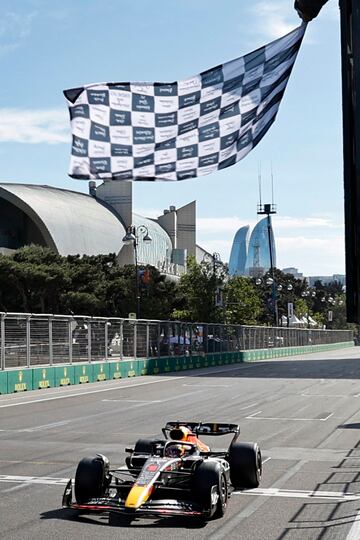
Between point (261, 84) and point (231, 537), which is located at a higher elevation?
point (261, 84)

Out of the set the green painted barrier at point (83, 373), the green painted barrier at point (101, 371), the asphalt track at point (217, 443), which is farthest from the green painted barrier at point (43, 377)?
the green painted barrier at point (101, 371)

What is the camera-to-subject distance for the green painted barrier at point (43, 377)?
89.4 feet

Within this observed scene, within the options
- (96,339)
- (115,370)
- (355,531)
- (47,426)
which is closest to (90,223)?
(115,370)

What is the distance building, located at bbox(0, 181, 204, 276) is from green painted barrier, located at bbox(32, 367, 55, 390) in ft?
166

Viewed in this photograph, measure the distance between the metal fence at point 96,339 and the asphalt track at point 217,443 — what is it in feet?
5.19

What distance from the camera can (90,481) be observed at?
8.27 metres

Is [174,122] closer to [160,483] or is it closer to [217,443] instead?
[160,483]

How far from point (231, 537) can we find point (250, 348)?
Answer: 172 feet

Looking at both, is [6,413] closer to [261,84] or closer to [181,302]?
[261,84]

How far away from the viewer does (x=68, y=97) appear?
8.02 m

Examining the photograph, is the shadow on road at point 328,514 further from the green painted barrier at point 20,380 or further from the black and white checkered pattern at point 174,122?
the green painted barrier at point 20,380

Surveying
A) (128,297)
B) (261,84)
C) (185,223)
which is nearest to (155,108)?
(261,84)

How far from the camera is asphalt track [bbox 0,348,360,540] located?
7.82 meters

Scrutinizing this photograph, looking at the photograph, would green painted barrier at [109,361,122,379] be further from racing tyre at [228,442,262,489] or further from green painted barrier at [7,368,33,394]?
racing tyre at [228,442,262,489]
